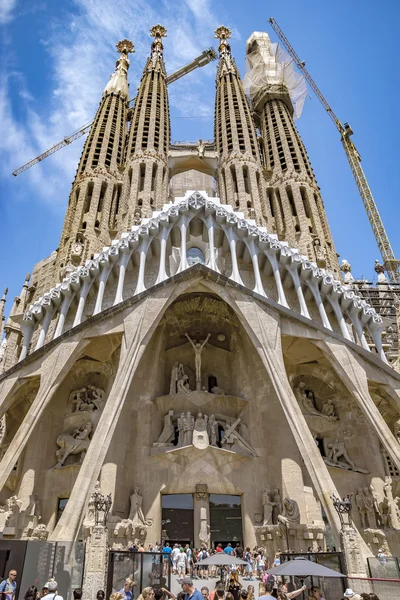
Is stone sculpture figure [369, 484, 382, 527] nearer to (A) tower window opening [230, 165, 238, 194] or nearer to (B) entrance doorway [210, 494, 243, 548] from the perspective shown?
(B) entrance doorway [210, 494, 243, 548]

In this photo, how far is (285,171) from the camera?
2919 cm

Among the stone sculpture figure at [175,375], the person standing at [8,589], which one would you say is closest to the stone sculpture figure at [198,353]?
the stone sculpture figure at [175,375]

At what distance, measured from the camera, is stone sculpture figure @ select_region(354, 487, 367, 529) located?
52.2ft

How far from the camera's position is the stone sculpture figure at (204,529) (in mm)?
15398

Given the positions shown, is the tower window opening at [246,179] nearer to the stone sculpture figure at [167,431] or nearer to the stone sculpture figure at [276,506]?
the stone sculpture figure at [167,431]

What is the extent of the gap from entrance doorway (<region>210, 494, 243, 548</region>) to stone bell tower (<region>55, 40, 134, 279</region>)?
1243 centimetres

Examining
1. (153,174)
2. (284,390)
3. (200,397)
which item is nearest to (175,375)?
(200,397)

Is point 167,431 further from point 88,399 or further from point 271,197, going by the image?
point 271,197

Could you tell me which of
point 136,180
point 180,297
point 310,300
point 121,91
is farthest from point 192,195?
point 121,91

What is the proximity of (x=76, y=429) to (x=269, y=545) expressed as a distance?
8395mm

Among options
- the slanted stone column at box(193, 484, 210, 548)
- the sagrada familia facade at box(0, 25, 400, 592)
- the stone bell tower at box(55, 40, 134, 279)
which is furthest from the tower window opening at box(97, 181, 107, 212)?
the slanted stone column at box(193, 484, 210, 548)

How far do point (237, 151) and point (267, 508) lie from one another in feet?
73.5

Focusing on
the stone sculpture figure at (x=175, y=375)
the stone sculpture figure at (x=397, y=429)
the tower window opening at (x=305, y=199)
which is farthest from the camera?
the tower window opening at (x=305, y=199)

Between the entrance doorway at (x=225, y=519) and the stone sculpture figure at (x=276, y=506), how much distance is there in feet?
4.15
